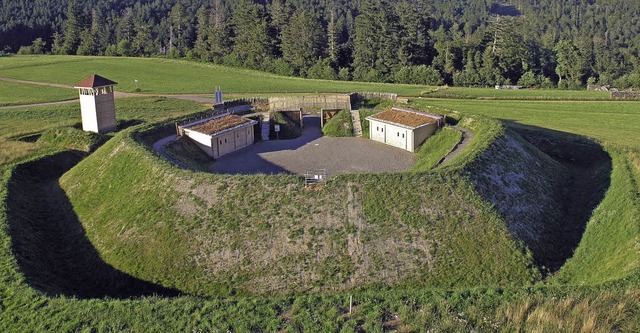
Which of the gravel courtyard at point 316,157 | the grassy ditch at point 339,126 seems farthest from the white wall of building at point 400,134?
the grassy ditch at point 339,126

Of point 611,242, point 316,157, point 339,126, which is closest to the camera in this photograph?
point 611,242

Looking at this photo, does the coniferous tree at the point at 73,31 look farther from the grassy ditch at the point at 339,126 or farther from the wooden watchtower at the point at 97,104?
the grassy ditch at the point at 339,126

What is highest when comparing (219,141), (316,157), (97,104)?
(97,104)

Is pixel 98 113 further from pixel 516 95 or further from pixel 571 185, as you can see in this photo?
pixel 516 95

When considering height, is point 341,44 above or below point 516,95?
above

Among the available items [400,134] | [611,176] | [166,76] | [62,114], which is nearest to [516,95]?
[400,134]

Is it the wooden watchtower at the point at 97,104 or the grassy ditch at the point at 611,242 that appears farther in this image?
the wooden watchtower at the point at 97,104
